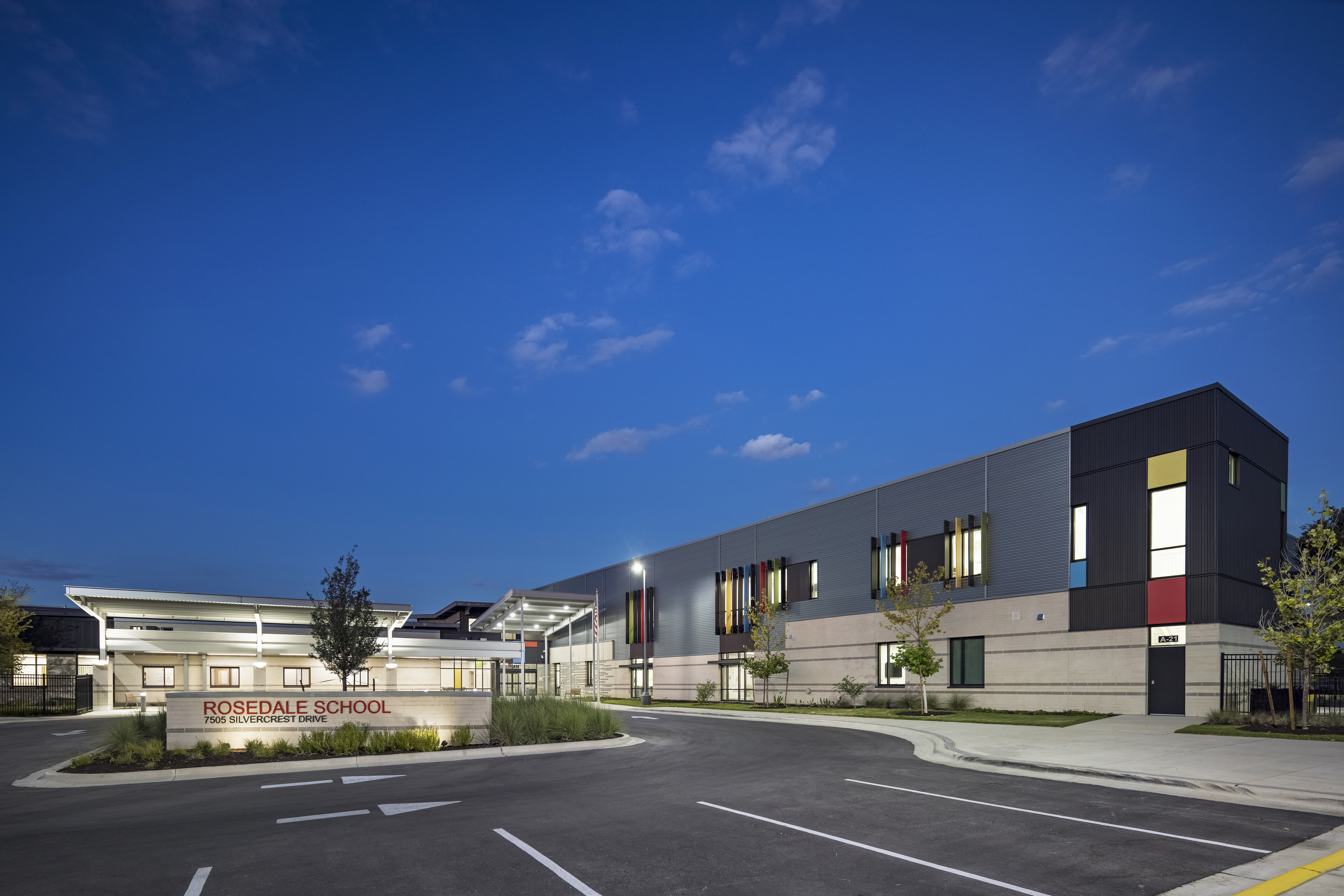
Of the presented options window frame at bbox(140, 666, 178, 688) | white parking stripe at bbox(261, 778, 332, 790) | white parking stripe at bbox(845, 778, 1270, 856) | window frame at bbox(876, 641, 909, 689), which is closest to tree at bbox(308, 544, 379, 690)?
white parking stripe at bbox(261, 778, 332, 790)

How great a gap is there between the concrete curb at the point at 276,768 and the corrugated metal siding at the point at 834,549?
23541 millimetres

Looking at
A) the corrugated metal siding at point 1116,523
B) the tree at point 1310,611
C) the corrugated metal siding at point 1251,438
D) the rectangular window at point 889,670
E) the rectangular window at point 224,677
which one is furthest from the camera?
the rectangular window at point 224,677

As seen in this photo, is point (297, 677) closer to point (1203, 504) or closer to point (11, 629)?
point (11, 629)

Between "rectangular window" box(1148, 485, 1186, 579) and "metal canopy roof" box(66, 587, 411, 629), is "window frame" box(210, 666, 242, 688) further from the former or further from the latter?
"rectangular window" box(1148, 485, 1186, 579)

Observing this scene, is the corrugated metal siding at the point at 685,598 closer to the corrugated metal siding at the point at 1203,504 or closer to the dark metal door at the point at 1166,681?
the dark metal door at the point at 1166,681

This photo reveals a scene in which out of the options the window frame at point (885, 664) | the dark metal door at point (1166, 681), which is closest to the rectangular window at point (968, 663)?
the window frame at point (885, 664)

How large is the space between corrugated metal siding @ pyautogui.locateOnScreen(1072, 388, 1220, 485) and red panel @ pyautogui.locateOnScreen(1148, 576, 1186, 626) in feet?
14.0

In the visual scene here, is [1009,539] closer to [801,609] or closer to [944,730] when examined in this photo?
[944,730]

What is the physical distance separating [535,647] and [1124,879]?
75.2 metres

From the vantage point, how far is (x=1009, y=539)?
3384 centimetres

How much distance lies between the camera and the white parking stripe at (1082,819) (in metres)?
9.19

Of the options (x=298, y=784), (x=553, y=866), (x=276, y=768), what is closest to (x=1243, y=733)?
(x=553, y=866)

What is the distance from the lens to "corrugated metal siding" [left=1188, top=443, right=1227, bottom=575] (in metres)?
27.1

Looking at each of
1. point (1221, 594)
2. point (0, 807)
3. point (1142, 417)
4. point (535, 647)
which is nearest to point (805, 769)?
point (0, 807)
